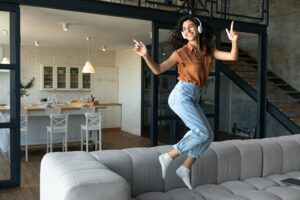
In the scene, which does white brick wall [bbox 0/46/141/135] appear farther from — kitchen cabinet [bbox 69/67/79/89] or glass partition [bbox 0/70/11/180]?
glass partition [bbox 0/70/11/180]

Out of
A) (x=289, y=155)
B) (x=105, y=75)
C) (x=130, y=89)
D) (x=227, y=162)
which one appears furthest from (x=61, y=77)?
(x=289, y=155)

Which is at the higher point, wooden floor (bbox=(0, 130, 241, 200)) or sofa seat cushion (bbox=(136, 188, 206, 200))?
sofa seat cushion (bbox=(136, 188, 206, 200))

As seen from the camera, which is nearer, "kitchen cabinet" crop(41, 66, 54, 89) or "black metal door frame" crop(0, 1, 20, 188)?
"black metal door frame" crop(0, 1, 20, 188)

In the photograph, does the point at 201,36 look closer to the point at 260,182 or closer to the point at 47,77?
the point at 260,182

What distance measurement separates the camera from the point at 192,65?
7.32ft

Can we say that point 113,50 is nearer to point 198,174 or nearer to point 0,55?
point 0,55

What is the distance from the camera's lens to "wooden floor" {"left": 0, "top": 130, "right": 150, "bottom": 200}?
13.2 feet

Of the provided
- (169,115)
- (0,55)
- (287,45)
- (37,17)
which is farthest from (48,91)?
(287,45)

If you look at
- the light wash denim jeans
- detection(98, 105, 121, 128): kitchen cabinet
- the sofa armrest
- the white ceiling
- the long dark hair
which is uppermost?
the white ceiling

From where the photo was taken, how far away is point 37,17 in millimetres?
5266

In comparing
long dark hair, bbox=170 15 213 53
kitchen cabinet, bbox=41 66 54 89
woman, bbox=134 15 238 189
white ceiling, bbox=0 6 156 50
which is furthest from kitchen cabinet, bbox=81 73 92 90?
woman, bbox=134 15 238 189

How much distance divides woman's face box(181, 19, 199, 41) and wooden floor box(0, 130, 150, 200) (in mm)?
2960

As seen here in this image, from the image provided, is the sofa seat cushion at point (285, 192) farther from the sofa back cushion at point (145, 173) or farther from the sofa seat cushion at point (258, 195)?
the sofa back cushion at point (145, 173)

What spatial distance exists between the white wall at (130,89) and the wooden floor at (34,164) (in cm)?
37
